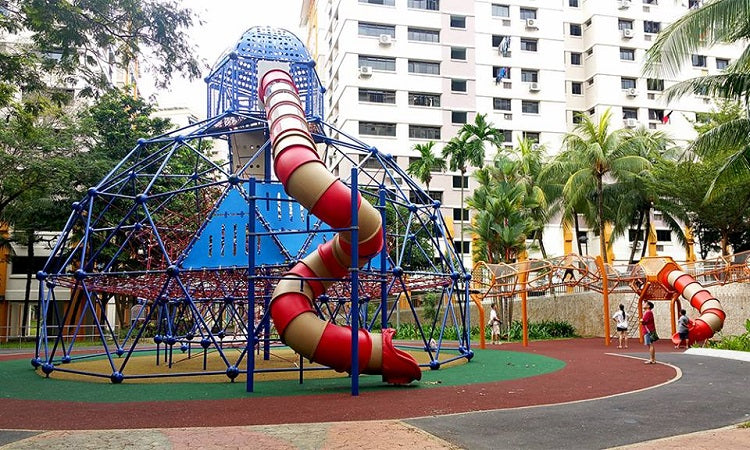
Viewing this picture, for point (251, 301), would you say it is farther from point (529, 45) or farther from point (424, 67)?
point (529, 45)

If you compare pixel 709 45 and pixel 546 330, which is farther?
pixel 546 330

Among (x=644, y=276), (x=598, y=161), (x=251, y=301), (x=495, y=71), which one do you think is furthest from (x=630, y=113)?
(x=251, y=301)

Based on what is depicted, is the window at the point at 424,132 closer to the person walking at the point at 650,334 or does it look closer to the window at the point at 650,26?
the window at the point at 650,26

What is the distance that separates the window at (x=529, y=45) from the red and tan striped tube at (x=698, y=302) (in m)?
39.4

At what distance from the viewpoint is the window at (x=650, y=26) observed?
65.7 meters

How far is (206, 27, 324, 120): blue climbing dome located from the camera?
813 inches

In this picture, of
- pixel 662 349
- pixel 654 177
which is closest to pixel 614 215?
Answer: pixel 654 177

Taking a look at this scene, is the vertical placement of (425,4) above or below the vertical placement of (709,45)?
above

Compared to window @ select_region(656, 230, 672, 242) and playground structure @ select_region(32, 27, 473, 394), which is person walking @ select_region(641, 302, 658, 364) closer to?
playground structure @ select_region(32, 27, 473, 394)

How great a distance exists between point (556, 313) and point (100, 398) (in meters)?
32.4

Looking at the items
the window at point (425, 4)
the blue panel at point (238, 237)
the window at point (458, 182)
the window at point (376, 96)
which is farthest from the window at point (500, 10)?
the blue panel at point (238, 237)

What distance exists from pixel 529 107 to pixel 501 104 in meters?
2.78

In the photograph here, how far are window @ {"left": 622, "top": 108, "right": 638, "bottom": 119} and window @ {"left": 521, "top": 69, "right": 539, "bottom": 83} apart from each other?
8.93 m

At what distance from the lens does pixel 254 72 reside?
2078cm
